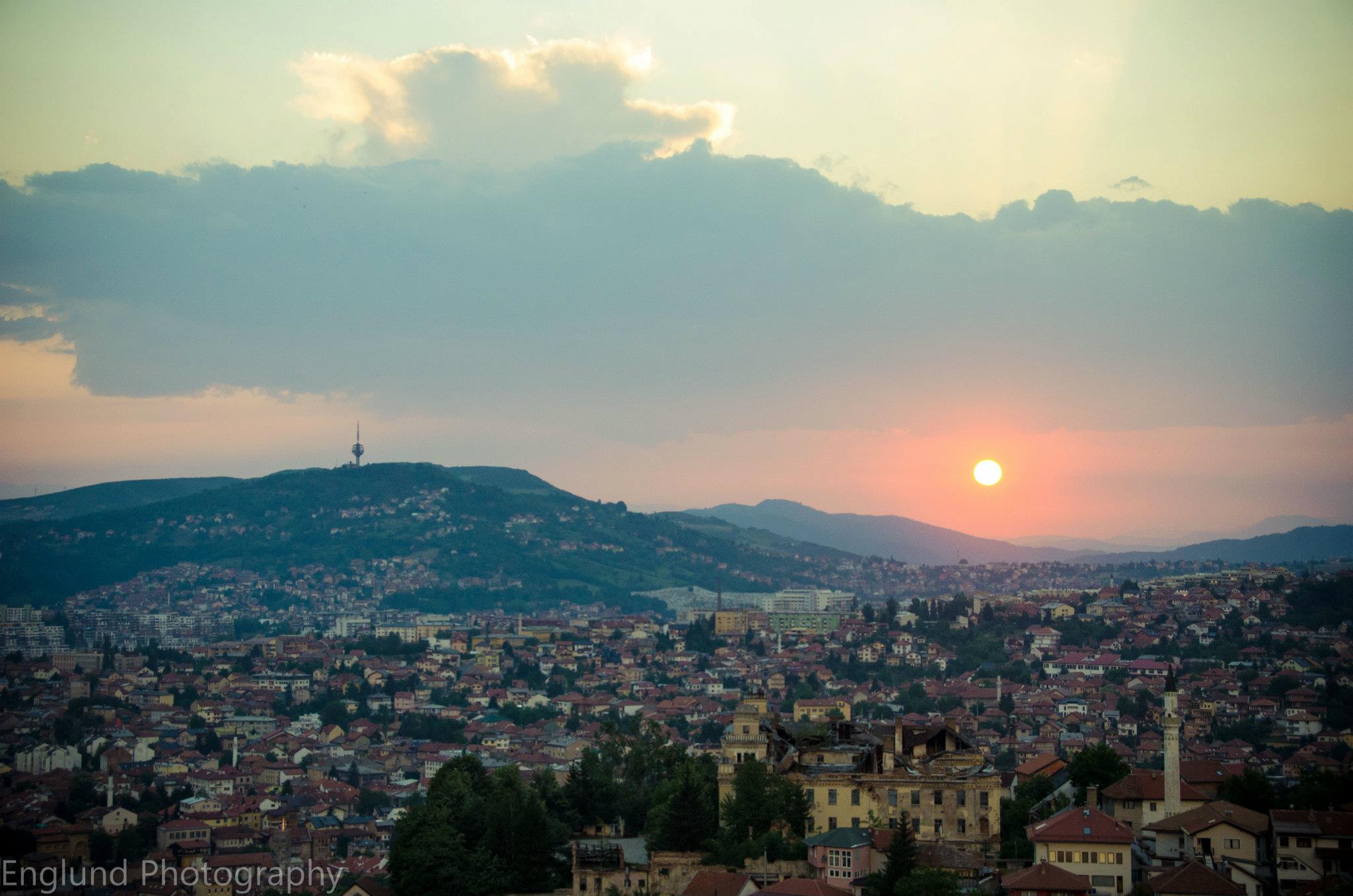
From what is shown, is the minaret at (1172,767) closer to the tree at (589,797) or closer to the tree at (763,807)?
the tree at (763,807)

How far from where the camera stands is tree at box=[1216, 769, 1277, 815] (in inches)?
1406

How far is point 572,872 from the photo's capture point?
3597 centimetres

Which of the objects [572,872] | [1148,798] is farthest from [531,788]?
[1148,798]

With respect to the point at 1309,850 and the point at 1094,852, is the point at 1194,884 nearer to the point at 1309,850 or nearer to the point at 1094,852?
the point at 1094,852

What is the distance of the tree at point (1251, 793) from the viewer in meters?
35.7

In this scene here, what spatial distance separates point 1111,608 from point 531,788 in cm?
9530

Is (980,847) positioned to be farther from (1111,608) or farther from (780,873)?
(1111,608)

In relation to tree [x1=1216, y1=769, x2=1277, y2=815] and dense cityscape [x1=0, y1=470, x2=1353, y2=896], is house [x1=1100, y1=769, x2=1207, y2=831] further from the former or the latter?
tree [x1=1216, y1=769, x2=1277, y2=815]

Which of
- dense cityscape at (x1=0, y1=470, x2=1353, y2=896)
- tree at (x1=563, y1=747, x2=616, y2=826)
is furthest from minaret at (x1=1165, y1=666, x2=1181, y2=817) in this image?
tree at (x1=563, y1=747, x2=616, y2=826)

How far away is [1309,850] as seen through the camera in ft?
104

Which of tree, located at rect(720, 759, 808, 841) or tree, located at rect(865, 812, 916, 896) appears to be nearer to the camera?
tree, located at rect(865, 812, 916, 896)

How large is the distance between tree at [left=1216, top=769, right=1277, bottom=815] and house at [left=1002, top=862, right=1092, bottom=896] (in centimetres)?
653

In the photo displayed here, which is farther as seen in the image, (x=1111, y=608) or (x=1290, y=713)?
(x=1111, y=608)

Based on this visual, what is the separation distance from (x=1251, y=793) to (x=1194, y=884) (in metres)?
6.68
